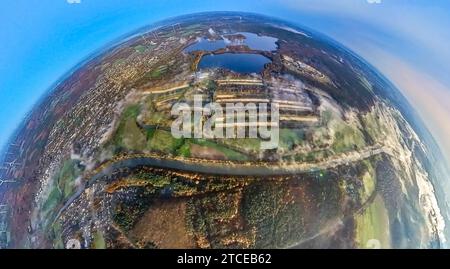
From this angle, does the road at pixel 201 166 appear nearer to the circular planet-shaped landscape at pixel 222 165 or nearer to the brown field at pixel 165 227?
the circular planet-shaped landscape at pixel 222 165

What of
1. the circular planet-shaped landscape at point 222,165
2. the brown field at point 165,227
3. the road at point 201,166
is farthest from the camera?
the road at point 201,166

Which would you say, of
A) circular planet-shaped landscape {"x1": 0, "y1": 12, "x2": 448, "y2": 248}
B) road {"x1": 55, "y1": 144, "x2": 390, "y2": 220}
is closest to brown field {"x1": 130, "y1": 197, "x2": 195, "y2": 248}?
circular planet-shaped landscape {"x1": 0, "y1": 12, "x2": 448, "y2": 248}

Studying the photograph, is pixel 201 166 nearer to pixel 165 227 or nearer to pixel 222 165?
pixel 222 165

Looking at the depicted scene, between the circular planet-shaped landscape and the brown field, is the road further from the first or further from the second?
the brown field

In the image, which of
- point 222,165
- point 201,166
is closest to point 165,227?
point 201,166

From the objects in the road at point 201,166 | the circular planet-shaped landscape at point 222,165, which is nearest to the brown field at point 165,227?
the circular planet-shaped landscape at point 222,165

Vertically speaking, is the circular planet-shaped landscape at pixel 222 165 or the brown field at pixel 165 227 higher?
the circular planet-shaped landscape at pixel 222 165
